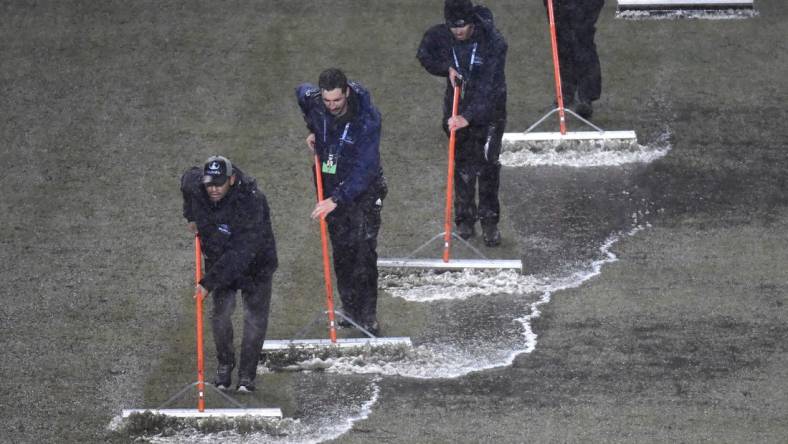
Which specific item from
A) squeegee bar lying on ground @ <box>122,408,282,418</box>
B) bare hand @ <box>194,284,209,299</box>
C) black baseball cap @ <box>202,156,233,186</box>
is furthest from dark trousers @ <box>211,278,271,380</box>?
black baseball cap @ <box>202,156,233,186</box>

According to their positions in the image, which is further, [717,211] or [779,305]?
[717,211]

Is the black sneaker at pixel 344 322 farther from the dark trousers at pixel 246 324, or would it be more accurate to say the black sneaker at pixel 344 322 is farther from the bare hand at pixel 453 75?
the bare hand at pixel 453 75

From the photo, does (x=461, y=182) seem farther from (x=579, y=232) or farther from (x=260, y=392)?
(x=260, y=392)

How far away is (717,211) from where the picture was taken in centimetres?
1281

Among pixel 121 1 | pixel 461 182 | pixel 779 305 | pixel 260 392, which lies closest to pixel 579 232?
pixel 461 182

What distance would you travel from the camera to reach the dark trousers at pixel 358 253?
423 inches

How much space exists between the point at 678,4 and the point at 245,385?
8.07 m

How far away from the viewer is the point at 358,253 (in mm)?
10844

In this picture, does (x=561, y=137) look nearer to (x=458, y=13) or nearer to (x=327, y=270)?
(x=458, y=13)

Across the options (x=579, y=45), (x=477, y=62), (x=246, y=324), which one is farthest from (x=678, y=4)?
(x=246, y=324)

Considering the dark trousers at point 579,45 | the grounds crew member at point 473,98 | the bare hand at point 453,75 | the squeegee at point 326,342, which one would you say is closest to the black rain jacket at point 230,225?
the squeegee at point 326,342

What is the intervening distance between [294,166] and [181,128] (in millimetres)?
1371

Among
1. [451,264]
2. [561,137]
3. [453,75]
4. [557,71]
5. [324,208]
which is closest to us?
[324,208]

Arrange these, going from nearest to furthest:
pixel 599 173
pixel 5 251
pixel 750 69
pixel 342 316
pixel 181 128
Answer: pixel 342 316 → pixel 5 251 → pixel 599 173 → pixel 181 128 → pixel 750 69
